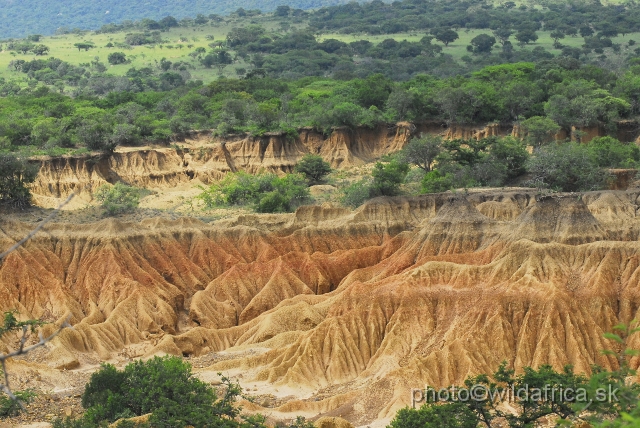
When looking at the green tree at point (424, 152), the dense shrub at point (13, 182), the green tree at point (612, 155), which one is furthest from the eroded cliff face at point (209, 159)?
the green tree at point (612, 155)

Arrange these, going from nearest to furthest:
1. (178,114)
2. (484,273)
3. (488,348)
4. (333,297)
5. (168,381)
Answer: (168,381)
(488,348)
(484,273)
(333,297)
(178,114)

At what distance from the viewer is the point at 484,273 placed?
184 feet

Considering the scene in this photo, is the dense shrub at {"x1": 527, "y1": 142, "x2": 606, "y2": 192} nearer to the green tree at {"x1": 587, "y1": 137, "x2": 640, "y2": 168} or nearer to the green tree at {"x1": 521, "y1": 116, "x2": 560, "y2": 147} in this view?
the green tree at {"x1": 587, "y1": 137, "x2": 640, "y2": 168}

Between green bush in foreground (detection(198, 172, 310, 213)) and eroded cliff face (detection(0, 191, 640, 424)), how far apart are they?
5.94 m

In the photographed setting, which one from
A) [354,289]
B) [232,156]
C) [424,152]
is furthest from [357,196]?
[232,156]

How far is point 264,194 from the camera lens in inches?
3329

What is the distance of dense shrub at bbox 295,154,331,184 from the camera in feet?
330

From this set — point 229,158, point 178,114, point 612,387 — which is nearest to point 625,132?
point 229,158

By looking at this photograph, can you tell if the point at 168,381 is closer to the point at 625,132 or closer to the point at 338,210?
the point at 338,210

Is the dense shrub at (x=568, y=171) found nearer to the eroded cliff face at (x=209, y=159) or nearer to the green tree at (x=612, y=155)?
the green tree at (x=612, y=155)

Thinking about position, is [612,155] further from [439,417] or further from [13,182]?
[439,417]

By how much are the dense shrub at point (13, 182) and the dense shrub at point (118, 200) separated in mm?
5591

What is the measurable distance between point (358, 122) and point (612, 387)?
77354mm

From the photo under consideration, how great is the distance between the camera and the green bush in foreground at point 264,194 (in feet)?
271
